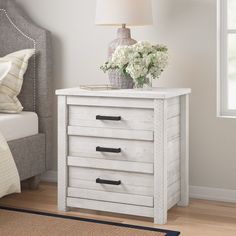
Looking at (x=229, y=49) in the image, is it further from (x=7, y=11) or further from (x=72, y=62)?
(x=7, y=11)

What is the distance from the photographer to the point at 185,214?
11.3ft

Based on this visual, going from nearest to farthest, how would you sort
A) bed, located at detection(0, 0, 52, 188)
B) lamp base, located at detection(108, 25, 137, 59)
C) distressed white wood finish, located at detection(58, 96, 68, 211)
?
distressed white wood finish, located at detection(58, 96, 68, 211)
lamp base, located at detection(108, 25, 137, 59)
bed, located at detection(0, 0, 52, 188)

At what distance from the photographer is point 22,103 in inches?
162

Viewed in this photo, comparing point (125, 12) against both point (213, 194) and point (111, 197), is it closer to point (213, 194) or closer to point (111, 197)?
point (111, 197)

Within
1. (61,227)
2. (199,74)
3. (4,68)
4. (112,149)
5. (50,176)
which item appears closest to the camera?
(61,227)

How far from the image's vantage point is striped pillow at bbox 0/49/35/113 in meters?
3.82

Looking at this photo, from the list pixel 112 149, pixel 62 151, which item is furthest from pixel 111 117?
pixel 62 151

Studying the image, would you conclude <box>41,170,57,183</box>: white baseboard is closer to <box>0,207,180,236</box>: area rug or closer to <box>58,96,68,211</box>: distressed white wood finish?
<box>58,96,68,211</box>: distressed white wood finish

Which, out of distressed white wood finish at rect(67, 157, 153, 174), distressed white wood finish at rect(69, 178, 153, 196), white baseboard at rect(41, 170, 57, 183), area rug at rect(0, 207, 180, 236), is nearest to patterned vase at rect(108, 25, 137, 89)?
distressed white wood finish at rect(67, 157, 153, 174)

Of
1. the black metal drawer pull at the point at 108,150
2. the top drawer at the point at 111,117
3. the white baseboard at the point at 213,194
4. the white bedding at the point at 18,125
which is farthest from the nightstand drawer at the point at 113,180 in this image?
the white baseboard at the point at 213,194

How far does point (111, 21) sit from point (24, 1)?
0.98 metres

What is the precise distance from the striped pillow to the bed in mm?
93

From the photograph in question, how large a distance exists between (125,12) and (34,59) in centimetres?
85

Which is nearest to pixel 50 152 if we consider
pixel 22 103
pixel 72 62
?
pixel 22 103
